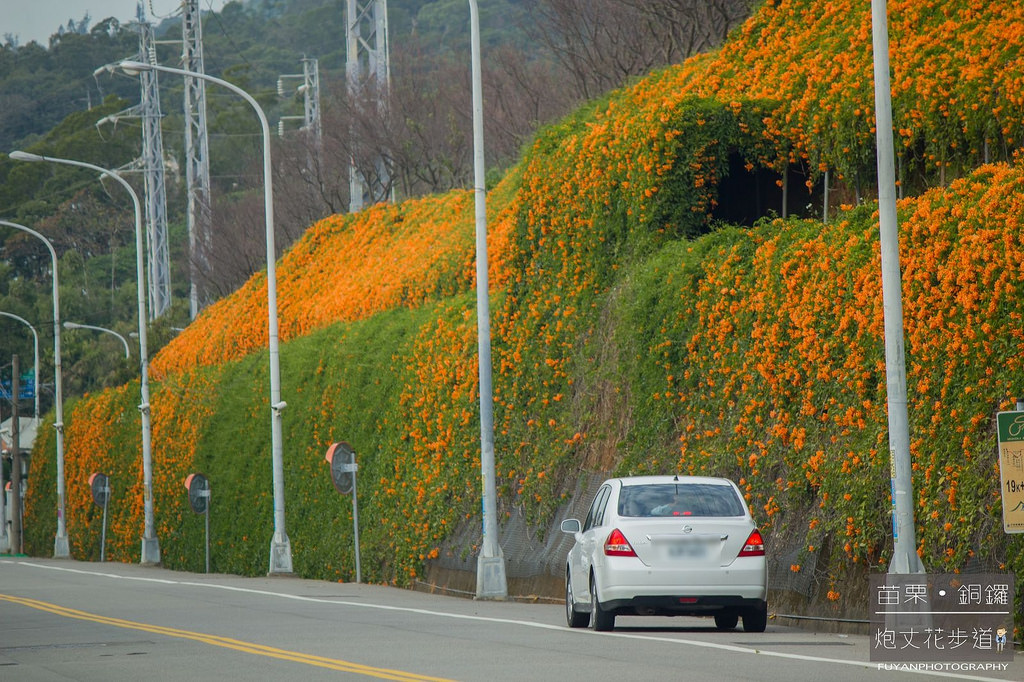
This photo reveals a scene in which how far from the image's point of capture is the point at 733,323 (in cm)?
1927

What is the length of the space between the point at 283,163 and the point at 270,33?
68363 millimetres

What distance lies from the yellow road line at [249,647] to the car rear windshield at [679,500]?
3438 mm

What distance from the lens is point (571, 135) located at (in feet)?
84.8

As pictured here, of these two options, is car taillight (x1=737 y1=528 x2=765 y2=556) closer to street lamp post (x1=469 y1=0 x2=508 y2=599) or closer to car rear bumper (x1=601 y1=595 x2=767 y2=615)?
car rear bumper (x1=601 y1=595 x2=767 y2=615)

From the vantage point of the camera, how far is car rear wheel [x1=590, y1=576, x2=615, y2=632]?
14836 millimetres

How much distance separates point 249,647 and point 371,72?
3883 cm

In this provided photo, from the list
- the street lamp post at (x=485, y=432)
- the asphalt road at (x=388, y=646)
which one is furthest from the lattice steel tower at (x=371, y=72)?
the asphalt road at (x=388, y=646)

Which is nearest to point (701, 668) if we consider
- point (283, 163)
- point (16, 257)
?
point (283, 163)

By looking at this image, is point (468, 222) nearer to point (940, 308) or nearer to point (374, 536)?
point (374, 536)

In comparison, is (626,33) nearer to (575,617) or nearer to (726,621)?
(726,621)

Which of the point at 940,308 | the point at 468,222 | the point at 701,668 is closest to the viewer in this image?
the point at 701,668

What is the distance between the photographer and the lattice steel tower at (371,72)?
4566cm

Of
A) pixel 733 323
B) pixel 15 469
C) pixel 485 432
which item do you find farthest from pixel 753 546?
pixel 15 469

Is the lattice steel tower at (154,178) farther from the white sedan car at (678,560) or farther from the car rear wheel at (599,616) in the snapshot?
the white sedan car at (678,560)
